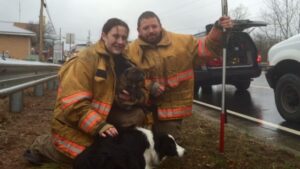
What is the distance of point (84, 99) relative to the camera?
12.6ft

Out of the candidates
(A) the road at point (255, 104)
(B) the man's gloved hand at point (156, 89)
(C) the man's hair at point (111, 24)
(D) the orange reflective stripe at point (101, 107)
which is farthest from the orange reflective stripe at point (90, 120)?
(A) the road at point (255, 104)

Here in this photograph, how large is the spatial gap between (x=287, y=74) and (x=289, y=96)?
1.21 ft

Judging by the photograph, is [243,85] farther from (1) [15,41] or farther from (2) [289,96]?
(1) [15,41]

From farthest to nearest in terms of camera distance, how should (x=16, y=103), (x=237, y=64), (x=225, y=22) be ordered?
(x=237, y=64) → (x=16, y=103) → (x=225, y=22)

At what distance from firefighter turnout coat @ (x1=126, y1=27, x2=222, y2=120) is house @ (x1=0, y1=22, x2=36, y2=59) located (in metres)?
40.4

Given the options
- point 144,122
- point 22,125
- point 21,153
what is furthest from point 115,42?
point 22,125

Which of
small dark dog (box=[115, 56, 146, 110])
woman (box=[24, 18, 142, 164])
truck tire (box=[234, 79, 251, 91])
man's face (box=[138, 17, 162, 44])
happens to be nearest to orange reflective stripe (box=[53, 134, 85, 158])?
woman (box=[24, 18, 142, 164])

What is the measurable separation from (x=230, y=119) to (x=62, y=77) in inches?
179

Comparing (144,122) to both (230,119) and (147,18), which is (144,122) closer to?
(147,18)

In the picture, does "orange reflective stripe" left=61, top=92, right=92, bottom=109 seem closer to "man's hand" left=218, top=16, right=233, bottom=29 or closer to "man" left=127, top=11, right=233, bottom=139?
"man" left=127, top=11, right=233, bottom=139

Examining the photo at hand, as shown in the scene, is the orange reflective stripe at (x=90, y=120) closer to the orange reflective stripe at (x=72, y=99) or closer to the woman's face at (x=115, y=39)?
the orange reflective stripe at (x=72, y=99)

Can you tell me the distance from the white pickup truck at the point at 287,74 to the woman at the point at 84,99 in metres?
3.57

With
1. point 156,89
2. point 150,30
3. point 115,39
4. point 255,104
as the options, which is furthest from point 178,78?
point 255,104

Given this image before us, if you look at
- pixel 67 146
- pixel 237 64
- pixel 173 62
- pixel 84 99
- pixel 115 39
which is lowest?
pixel 67 146
